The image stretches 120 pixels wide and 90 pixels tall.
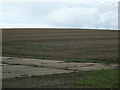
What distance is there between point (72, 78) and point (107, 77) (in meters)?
1.63

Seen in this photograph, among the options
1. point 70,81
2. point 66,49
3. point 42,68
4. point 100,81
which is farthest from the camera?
point 66,49

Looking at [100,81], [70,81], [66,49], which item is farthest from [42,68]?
[66,49]

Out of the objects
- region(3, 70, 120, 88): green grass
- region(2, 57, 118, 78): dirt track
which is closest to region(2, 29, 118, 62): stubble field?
region(2, 57, 118, 78): dirt track

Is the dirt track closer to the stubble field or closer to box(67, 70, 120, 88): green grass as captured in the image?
box(67, 70, 120, 88): green grass

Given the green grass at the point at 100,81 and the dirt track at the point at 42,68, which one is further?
the dirt track at the point at 42,68

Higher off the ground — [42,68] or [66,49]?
[66,49]

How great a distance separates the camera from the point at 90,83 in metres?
11.4

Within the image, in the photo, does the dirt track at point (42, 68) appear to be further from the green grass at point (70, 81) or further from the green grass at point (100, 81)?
the green grass at point (100, 81)

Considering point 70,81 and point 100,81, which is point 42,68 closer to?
point 70,81

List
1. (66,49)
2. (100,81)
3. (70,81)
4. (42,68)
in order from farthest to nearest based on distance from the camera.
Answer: (66,49) → (42,68) → (70,81) → (100,81)

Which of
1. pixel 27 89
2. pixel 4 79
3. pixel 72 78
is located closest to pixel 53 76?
pixel 72 78

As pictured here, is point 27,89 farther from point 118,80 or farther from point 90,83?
point 118,80

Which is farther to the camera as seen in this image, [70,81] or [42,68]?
[42,68]

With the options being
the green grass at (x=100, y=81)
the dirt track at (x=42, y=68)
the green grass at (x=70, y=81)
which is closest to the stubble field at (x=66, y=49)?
the dirt track at (x=42, y=68)
